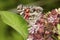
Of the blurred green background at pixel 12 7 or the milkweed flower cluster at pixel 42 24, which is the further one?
the blurred green background at pixel 12 7

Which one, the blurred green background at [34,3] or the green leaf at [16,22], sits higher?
the blurred green background at [34,3]

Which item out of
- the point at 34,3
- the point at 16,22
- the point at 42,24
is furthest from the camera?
the point at 34,3

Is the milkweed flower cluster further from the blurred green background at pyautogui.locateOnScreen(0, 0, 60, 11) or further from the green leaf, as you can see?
the blurred green background at pyautogui.locateOnScreen(0, 0, 60, 11)

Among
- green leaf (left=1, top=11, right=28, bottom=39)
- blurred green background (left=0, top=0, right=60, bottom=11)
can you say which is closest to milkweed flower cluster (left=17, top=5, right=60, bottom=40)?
green leaf (left=1, top=11, right=28, bottom=39)

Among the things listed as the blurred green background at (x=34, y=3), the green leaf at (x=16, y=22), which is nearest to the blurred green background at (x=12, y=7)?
the blurred green background at (x=34, y=3)

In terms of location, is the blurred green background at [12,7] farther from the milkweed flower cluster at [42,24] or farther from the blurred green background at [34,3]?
the milkweed flower cluster at [42,24]

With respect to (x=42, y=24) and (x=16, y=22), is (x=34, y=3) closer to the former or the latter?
(x=16, y=22)

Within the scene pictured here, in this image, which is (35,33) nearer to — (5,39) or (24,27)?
(24,27)

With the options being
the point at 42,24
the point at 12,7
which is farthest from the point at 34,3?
the point at 42,24

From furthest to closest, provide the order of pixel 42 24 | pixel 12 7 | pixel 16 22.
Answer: pixel 12 7, pixel 16 22, pixel 42 24
